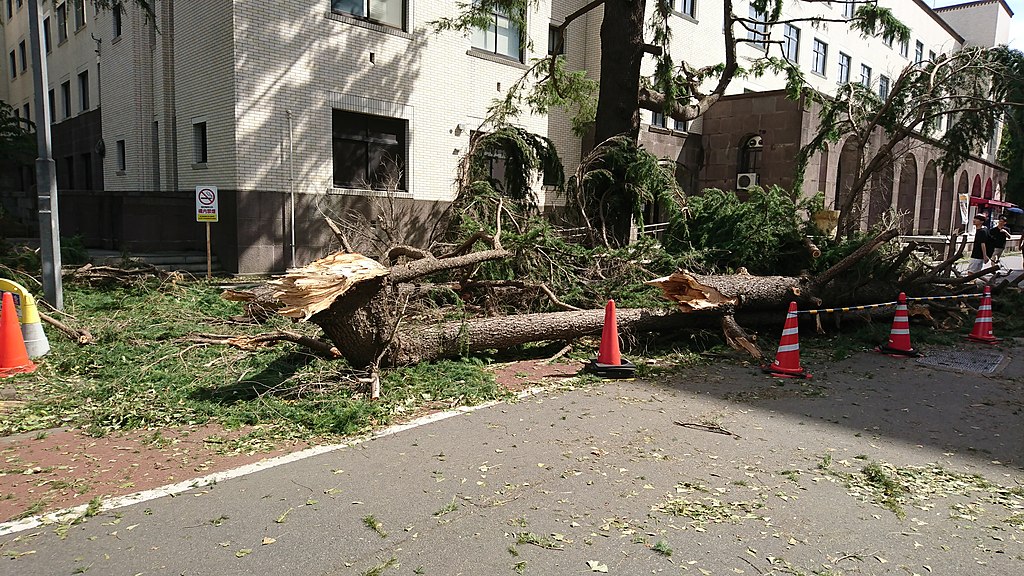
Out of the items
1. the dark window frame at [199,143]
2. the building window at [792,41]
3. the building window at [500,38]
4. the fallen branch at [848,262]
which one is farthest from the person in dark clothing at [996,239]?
the dark window frame at [199,143]

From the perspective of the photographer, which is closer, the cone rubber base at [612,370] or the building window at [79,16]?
the cone rubber base at [612,370]

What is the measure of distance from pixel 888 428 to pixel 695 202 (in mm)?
6478

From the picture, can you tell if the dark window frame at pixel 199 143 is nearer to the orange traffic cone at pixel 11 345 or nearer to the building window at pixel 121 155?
the building window at pixel 121 155

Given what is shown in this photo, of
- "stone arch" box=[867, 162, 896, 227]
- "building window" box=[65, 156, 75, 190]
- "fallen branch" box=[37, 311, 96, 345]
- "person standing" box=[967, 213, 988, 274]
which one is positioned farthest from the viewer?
"stone arch" box=[867, 162, 896, 227]

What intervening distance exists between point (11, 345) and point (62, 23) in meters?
24.3

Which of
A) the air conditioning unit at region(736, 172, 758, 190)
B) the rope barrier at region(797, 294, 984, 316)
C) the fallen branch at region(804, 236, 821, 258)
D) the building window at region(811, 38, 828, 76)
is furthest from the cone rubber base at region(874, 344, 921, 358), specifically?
the building window at region(811, 38, 828, 76)

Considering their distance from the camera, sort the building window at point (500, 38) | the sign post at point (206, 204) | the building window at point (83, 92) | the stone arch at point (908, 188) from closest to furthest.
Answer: the sign post at point (206, 204) < the building window at point (500, 38) < the building window at point (83, 92) < the stone arch at point (908, 188)

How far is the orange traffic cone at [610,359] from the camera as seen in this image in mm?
7449

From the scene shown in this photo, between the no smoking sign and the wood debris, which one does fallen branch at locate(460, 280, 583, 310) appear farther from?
the no smoking sign

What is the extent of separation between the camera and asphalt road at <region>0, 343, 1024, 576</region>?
349 centimetres

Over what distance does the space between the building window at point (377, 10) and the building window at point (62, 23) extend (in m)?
15.1

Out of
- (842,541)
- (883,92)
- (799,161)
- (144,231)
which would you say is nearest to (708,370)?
(842,541)

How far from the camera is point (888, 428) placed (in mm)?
5953

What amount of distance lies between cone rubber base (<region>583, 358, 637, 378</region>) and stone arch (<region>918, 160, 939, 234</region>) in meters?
35.6
